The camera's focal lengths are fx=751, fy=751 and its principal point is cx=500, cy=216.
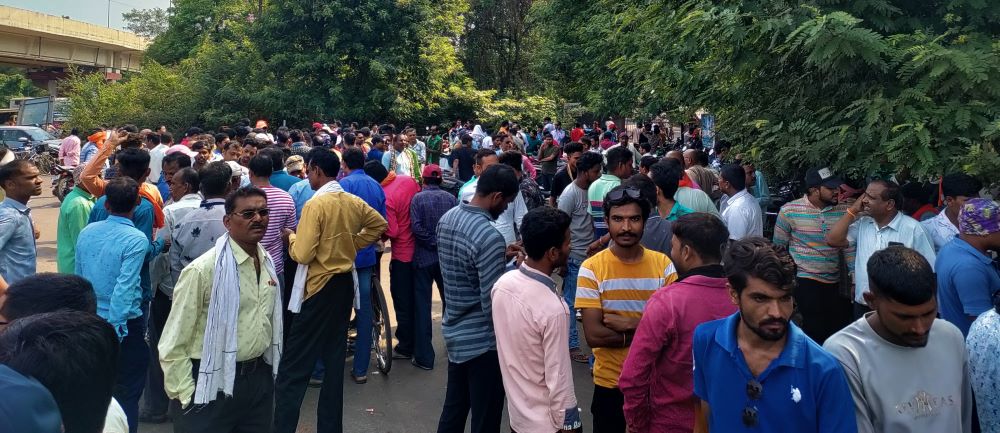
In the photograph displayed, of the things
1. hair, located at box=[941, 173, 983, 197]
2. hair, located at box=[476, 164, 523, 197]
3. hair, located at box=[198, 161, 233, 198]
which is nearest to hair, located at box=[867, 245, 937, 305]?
hair, located at box=[476, 164, 523, 197]

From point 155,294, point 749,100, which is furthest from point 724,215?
point 155,294

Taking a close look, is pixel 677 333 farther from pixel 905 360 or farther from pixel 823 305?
pixel 823 305

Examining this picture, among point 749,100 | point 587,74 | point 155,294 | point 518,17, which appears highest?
point 518,17

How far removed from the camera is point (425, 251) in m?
6.79

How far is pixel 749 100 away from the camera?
23.3 feet

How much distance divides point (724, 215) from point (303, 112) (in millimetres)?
21741

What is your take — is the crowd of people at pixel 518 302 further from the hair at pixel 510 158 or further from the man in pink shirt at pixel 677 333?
the hair at pixel 510 158

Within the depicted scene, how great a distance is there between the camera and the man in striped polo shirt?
166 inches

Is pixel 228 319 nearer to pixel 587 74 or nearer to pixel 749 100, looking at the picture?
pixel 749 100

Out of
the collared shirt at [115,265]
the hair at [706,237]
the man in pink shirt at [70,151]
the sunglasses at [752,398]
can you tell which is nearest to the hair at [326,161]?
the collared shirt at [115,265]

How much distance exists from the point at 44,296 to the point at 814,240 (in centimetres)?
502

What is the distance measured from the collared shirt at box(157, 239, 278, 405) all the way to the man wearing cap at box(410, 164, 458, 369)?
2.77 meters

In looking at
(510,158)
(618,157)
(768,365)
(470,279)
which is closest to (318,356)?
(470,279)

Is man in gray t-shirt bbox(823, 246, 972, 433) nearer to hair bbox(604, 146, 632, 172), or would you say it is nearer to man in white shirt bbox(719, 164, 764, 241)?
man in white shirt bbox(719, 164, 764, 241)
